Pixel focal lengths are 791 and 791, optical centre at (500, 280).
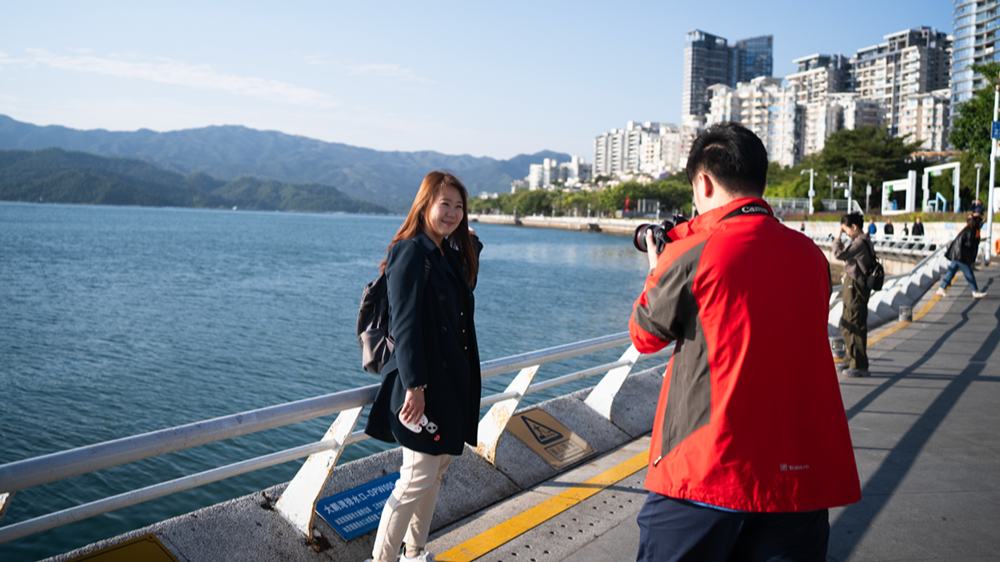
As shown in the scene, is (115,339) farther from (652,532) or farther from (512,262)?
(512,262)

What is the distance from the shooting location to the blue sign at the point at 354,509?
3.71 m

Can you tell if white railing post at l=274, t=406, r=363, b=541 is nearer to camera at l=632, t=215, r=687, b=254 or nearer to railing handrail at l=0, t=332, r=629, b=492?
railing handrail at l=0, t=332, r=629, b=492

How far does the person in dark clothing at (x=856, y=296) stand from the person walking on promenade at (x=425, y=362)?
19.6 feet

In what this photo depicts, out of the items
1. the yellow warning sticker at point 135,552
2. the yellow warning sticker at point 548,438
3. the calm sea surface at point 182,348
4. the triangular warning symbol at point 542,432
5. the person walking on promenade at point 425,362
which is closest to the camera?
the yellow warning sticker at point 135,552

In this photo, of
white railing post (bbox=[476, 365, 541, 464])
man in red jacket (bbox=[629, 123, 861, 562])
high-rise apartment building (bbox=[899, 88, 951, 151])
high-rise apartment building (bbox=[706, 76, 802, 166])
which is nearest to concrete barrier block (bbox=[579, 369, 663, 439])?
white railing post (bbox=[476, 365, 541, 464])

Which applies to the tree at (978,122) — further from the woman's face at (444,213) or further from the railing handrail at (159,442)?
the railing handrail at (159,442)

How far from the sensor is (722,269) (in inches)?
79.6

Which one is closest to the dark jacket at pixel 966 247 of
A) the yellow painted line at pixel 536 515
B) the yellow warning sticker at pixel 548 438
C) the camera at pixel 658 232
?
the yellow painted line at pixel 536 515

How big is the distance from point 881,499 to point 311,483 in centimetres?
320

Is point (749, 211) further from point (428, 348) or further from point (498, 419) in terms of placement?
point (498, 419)

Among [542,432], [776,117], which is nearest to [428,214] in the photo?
[542,432]

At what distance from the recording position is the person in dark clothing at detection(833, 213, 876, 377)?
8102mm

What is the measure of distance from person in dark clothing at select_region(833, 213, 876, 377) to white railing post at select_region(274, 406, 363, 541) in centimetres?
620

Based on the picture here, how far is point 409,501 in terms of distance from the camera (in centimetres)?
326
